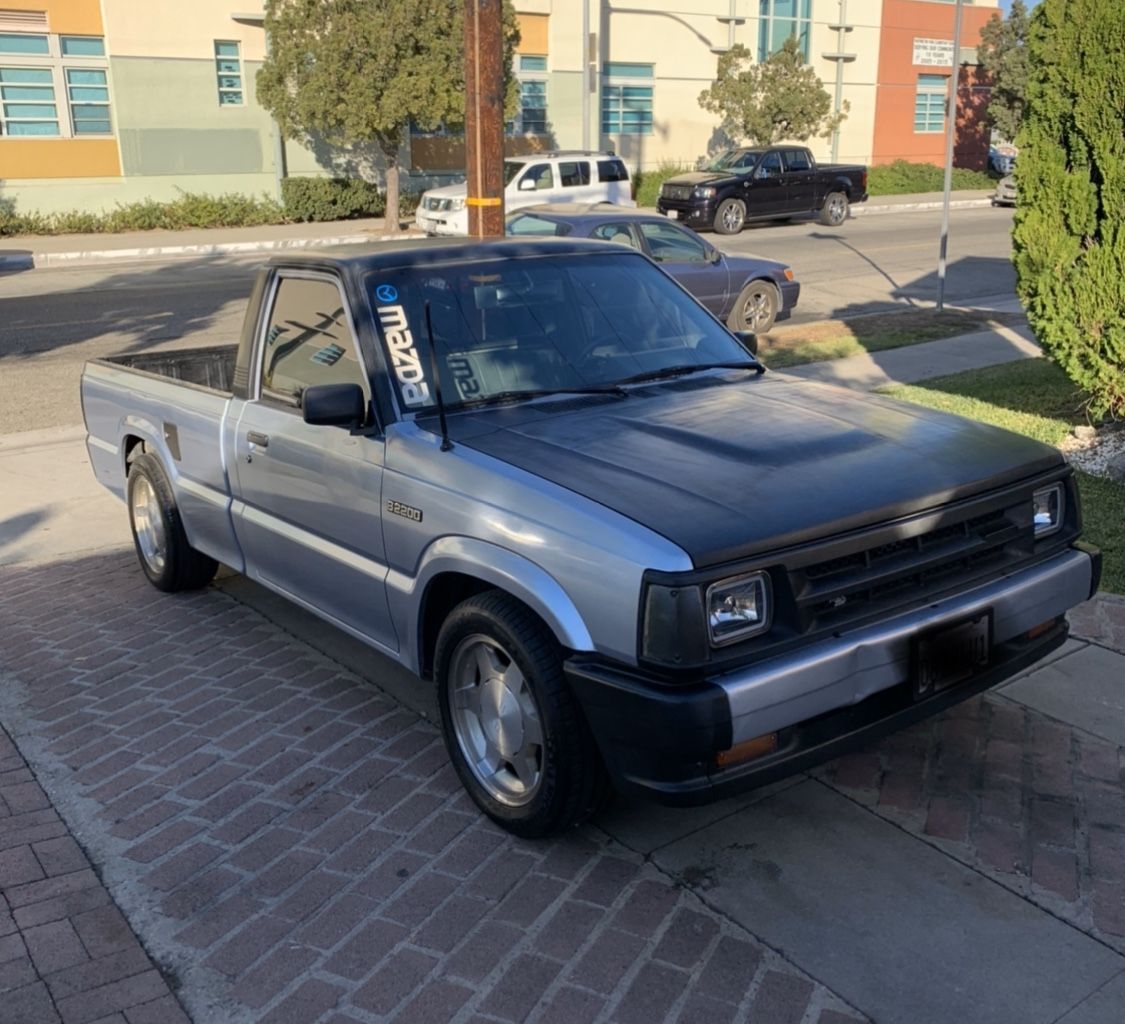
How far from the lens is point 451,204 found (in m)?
23.7

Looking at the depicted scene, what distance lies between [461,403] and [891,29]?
44.9m

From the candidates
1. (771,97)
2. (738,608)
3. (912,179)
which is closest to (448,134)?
(771,97)

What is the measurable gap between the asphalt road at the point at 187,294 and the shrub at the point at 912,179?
44.5ft

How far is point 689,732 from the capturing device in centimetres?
310

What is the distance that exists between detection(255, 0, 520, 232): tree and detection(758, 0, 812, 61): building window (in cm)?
1776

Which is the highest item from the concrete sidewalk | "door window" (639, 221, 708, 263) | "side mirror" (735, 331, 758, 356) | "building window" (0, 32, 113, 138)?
"building window" (0, 32, 113, 138)

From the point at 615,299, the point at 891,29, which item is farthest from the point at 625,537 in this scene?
the point at 891,29

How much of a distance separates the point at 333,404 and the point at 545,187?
2154cm

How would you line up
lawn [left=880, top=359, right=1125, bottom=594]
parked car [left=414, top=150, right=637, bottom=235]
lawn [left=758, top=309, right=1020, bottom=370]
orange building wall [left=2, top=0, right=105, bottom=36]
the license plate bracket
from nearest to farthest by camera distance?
the license plate bracket, lawn [left=880, top=359, right=1125, bottom=594], lawn [left=758, top=309, right=1020, bottom=370], parked car [left=414, top=150, right=637, bottom=235], orange building wall [left=2, top=0, right=105, bottom=36]

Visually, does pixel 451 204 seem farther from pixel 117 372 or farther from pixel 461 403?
pixel 461 403

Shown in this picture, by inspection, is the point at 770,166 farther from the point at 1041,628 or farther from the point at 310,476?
the point at 1041,628

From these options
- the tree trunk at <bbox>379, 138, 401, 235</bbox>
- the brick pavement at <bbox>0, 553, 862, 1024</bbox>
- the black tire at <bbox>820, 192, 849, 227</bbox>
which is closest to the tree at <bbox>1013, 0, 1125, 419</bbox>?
the brick pavement at <bbox>0, 553, 862, 1024</bbox>

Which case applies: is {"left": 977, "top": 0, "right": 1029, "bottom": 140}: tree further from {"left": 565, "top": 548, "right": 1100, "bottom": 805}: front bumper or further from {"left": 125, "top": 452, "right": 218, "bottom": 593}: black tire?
{"left": 565, "top": 548, "right": 1100, "bottom": 805}: front bumper

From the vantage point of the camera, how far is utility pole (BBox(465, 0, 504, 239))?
7.55 meters
